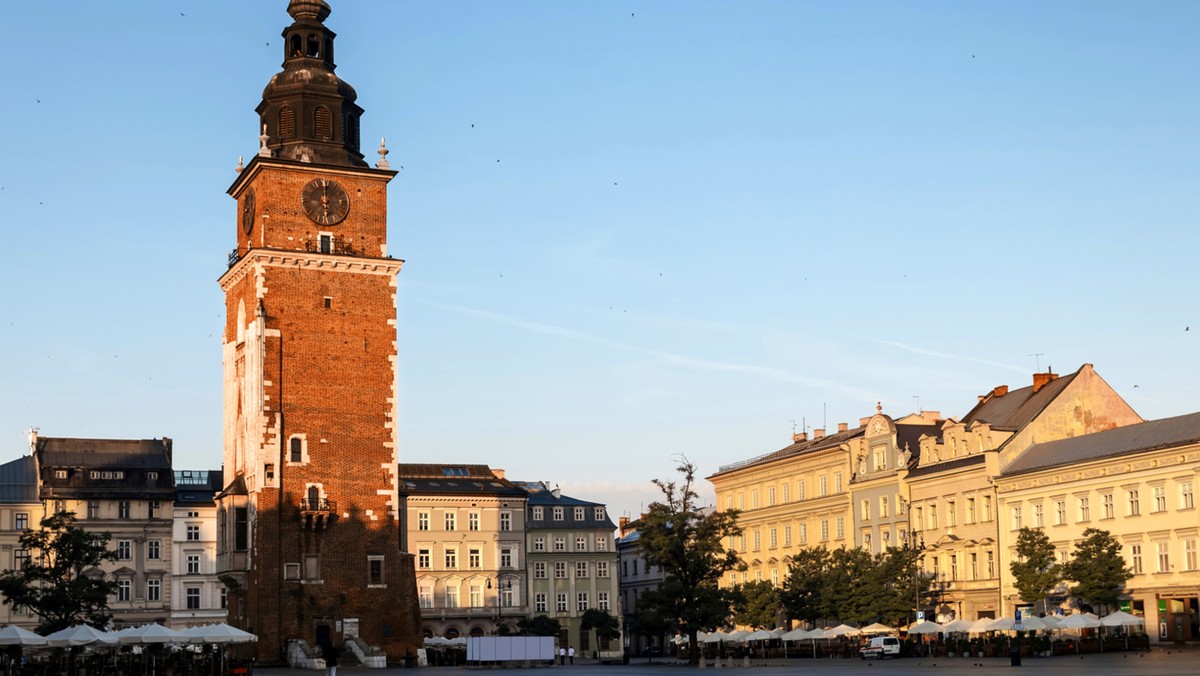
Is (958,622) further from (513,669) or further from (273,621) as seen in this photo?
(273,621)

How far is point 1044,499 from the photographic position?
8325 cm

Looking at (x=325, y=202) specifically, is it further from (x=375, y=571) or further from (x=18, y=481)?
(x=18, y=481)

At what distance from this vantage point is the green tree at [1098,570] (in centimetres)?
7488

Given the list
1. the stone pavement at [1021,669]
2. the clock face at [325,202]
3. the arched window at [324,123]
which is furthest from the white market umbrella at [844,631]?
the arched window at [324,123]

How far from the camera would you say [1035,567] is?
3091 inches

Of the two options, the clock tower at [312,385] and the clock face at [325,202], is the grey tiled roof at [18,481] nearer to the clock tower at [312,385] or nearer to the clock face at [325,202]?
the clock tower at [312,385]

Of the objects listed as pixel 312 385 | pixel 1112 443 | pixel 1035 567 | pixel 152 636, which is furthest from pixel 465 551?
pixel 152 636

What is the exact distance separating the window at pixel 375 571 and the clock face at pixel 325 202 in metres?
16.9

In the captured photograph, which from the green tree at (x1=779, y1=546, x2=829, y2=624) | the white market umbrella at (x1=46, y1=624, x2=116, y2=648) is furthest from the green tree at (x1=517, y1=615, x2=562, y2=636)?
the white market umbrella at (x1=46, y1=624, x2=116, y2=648)

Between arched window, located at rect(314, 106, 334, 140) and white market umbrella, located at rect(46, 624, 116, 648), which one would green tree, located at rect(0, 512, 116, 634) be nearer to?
white market umbrella, located at rect(46, 624, 116, 648)

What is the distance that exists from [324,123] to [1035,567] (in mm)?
42283

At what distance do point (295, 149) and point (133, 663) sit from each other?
93.3ft

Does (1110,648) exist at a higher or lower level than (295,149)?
lower

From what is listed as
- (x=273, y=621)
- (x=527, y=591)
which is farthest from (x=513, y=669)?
(x=527, y=591)
